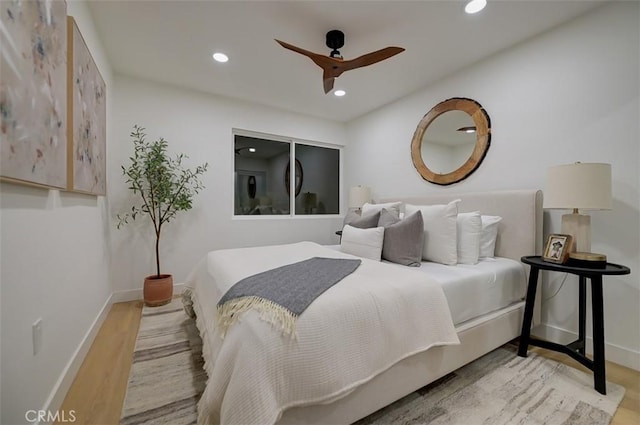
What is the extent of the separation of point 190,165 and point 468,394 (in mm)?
3561

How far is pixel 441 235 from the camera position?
2203mm

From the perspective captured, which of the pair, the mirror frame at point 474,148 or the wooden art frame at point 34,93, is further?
the mirror frame at point 474,148

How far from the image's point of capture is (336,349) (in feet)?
3.68

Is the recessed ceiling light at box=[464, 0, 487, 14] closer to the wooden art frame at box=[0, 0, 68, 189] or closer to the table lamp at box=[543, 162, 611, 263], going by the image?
the table lamp at box=[543, 162, 611, 263]

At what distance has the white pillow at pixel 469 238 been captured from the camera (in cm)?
216

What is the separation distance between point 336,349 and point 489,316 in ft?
4.41

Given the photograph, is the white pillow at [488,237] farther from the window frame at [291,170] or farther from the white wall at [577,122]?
the window frame at [291,170]

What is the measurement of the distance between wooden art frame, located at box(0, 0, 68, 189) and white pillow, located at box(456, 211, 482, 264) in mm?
2672

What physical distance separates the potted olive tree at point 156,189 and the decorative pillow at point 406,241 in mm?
2269

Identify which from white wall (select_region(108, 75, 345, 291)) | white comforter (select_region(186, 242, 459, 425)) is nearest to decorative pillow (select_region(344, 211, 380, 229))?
white comforter (select_region(186, 242, 459, 425))

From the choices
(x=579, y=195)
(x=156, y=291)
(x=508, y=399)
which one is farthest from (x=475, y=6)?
(x=156, y=291)

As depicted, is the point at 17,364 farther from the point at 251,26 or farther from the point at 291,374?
the point at 251,26

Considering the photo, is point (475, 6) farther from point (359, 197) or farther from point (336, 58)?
point (359, 197)

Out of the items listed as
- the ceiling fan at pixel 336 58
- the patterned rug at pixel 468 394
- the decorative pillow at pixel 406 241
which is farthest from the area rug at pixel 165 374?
the ceiling fan at pixel 336 58
